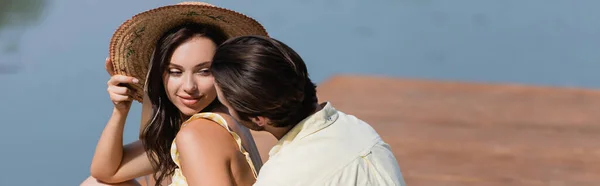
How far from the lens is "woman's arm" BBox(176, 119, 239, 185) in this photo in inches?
77.5

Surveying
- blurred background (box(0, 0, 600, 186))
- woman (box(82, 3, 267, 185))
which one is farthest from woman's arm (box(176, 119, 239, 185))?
blurred background (box(0, 0, 600, 186))

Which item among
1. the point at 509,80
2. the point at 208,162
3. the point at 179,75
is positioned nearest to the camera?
the point at 208,162

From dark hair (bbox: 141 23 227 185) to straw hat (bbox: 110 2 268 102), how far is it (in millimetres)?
19

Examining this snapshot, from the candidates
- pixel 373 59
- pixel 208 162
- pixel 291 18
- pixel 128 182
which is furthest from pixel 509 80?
pixel 208 162

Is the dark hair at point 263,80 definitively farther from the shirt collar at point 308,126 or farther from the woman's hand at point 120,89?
the woman's hand at point 120,89

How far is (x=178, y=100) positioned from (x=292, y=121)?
0.47 m

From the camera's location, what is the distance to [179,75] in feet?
7.11

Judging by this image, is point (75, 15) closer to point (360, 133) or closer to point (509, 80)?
point (509, 80)

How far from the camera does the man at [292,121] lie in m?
1.74

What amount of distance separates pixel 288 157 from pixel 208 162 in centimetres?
26

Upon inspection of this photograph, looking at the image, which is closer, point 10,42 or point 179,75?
point 179,75

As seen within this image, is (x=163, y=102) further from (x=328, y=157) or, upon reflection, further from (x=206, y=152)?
(x=328, y=157)

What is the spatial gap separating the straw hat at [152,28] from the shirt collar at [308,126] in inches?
17.2

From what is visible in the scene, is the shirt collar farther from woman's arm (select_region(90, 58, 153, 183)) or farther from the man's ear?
woman's arm (select_region(90, 58, 153, 183))
